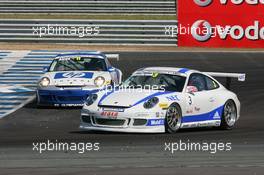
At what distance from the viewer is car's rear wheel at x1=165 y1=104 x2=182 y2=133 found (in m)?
15.4

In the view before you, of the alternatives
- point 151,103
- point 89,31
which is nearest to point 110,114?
point 151,103

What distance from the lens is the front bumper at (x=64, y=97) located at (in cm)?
1959

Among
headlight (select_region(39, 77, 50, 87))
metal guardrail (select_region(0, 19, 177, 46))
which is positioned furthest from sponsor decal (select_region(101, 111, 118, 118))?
metal guardrail (select_region(0, 19, 177, 46))

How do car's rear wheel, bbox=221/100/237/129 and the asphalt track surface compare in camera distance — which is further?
car's rear wheel, bbox=221/100/237/129

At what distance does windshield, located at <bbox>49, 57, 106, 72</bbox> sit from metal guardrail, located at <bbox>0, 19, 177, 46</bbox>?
33.4 ft

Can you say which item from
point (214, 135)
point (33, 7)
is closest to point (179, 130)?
point (214, 135)

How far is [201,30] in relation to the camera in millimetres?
30406

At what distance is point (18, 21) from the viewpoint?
1264 inches

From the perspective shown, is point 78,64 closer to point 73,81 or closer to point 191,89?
point 73,81

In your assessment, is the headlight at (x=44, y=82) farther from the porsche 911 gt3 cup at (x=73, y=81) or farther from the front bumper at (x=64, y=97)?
the front bumper at (x=64, y=97)

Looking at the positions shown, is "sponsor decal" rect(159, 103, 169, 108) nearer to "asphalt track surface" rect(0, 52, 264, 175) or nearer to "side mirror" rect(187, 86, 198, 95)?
"asphalt track surface" rect(0, 52, 264, 175)

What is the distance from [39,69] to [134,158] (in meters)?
15.4

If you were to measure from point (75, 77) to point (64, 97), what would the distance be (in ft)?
2.10

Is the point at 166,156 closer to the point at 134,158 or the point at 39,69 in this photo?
the point at 134,158
